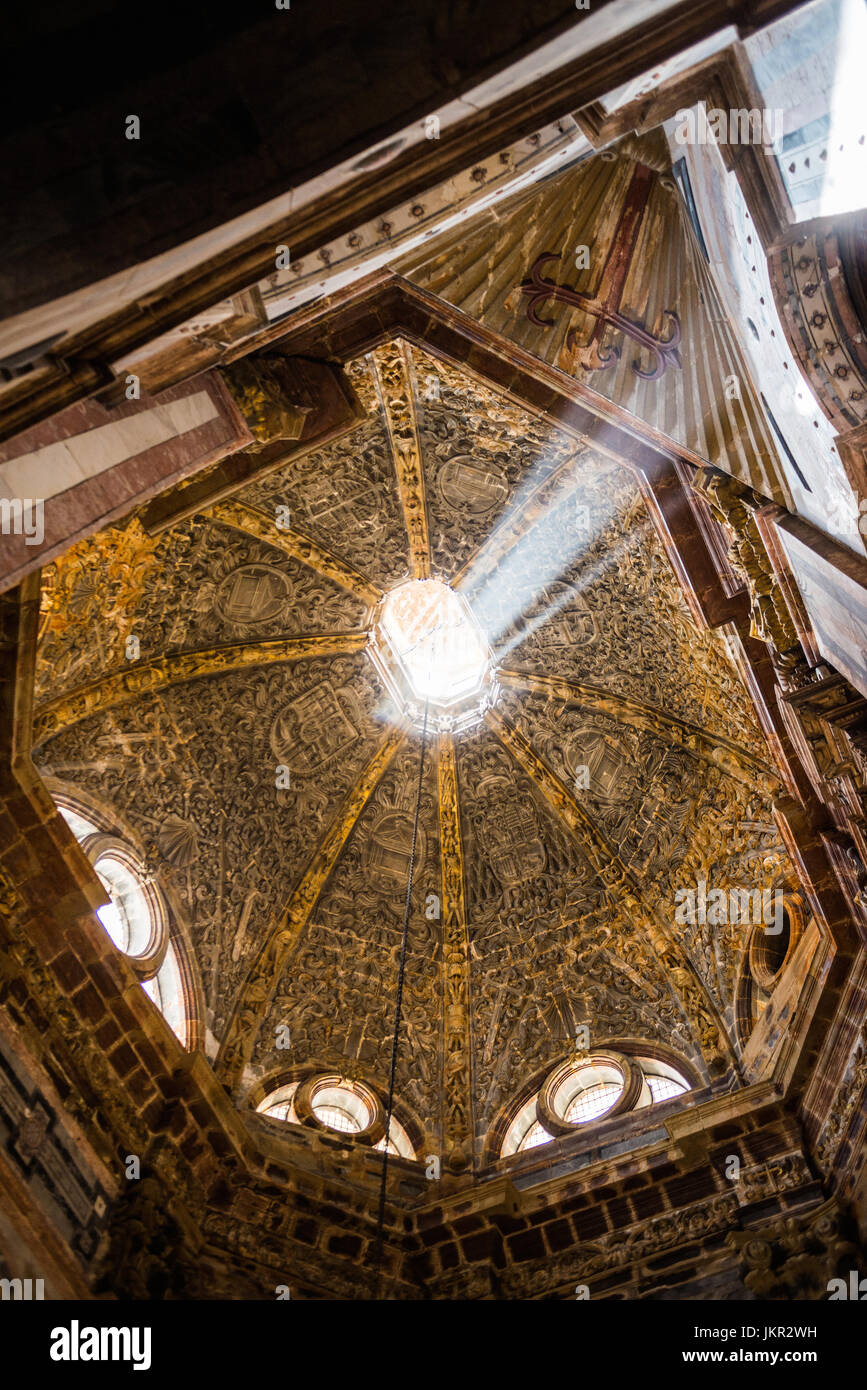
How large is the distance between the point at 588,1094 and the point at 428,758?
414 centimetres

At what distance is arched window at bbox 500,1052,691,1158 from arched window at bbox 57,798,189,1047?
337cm

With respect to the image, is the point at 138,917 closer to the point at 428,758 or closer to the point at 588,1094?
the point at 428,758

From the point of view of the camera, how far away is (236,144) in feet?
14.6

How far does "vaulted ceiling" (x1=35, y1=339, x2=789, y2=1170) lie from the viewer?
11.7m

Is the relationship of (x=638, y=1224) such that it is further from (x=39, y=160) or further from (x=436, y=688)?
(x=39, y=160)

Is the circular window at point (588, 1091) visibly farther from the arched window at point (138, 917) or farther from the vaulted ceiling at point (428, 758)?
the arched window at point (138, 917)

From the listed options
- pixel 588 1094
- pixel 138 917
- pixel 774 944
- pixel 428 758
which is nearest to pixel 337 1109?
pixel 588 1094

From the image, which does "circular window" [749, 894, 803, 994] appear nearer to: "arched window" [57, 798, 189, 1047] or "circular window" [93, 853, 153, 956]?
"arched window" [57, 798, 189, 1047]

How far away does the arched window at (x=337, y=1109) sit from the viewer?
12.0 m

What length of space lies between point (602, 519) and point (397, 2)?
7.76 m

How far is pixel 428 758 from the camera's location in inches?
565

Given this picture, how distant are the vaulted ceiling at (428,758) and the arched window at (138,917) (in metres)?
0.33

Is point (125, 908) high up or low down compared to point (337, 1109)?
up

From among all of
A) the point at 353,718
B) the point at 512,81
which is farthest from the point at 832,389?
the point at 353,718
